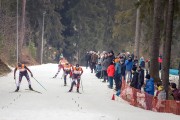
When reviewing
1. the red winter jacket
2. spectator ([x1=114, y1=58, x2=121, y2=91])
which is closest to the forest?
the red winter jacket

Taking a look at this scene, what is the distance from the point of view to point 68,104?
Result: 19000 millimetres

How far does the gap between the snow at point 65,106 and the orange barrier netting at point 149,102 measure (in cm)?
37

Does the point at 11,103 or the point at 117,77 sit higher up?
the point at 117,77

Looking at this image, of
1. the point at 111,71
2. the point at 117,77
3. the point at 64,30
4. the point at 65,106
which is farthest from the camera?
the point at 64,30

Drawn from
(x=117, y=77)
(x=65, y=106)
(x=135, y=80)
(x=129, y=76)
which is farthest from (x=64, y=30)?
(x=65, y=106)

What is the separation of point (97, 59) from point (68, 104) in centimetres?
1706

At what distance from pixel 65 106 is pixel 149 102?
3.61 meters

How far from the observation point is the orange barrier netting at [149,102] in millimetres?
17531

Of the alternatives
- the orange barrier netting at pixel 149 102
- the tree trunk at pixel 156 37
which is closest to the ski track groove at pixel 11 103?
the orange barrier netting at pixel 149 102

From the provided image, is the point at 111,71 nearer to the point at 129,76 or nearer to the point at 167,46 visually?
the point at 129,76

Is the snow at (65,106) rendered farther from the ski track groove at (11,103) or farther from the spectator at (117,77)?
the spectator at (117,77)

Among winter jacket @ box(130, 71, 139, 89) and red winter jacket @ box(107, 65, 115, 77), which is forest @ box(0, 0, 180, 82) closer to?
red winter jacket @ box(107, 65, 115, 77)

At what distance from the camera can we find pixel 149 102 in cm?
1861

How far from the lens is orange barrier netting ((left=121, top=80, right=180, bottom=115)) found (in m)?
17.5
